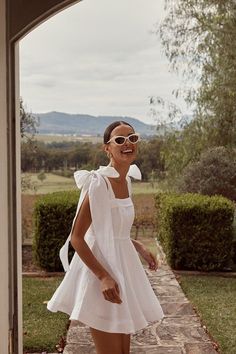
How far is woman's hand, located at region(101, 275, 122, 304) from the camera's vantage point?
2055mm

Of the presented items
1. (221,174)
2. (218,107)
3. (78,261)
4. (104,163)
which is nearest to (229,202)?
(221,174)

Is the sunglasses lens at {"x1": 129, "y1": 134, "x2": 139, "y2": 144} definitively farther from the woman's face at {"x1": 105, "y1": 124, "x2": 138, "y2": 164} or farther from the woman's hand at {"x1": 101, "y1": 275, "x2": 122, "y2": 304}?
the woman's hand at {"x1": 101, "y1": 275, "x2": 122, "y2": 304}

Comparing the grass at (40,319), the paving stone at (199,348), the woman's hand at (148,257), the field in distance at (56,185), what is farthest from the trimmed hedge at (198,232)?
the woman's hand at (148,257)

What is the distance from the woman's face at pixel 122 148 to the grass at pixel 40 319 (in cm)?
159

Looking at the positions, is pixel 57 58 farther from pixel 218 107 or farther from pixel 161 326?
pixel 161 326

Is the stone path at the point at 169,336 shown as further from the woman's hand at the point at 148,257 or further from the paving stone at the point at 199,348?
the woman's hand at the point at 148,257

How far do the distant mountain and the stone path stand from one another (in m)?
1.37

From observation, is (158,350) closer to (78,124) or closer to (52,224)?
(52,224)

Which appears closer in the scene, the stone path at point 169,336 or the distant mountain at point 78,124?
the stone path at point 169,336

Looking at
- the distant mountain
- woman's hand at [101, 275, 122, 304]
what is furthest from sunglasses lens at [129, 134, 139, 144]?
the distant mountain

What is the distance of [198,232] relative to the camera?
473cm

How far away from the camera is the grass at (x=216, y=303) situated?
354cm

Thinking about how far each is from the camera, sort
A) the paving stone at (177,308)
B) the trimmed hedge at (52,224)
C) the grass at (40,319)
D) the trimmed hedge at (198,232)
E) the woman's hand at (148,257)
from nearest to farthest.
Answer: the woman's hand at (148,257) → the grass at (40,319) → the paving stone at (177,308) → the trimmed hedge at (52,224) → the trimmed hedge at (198,232)

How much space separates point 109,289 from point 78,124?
2.62m
